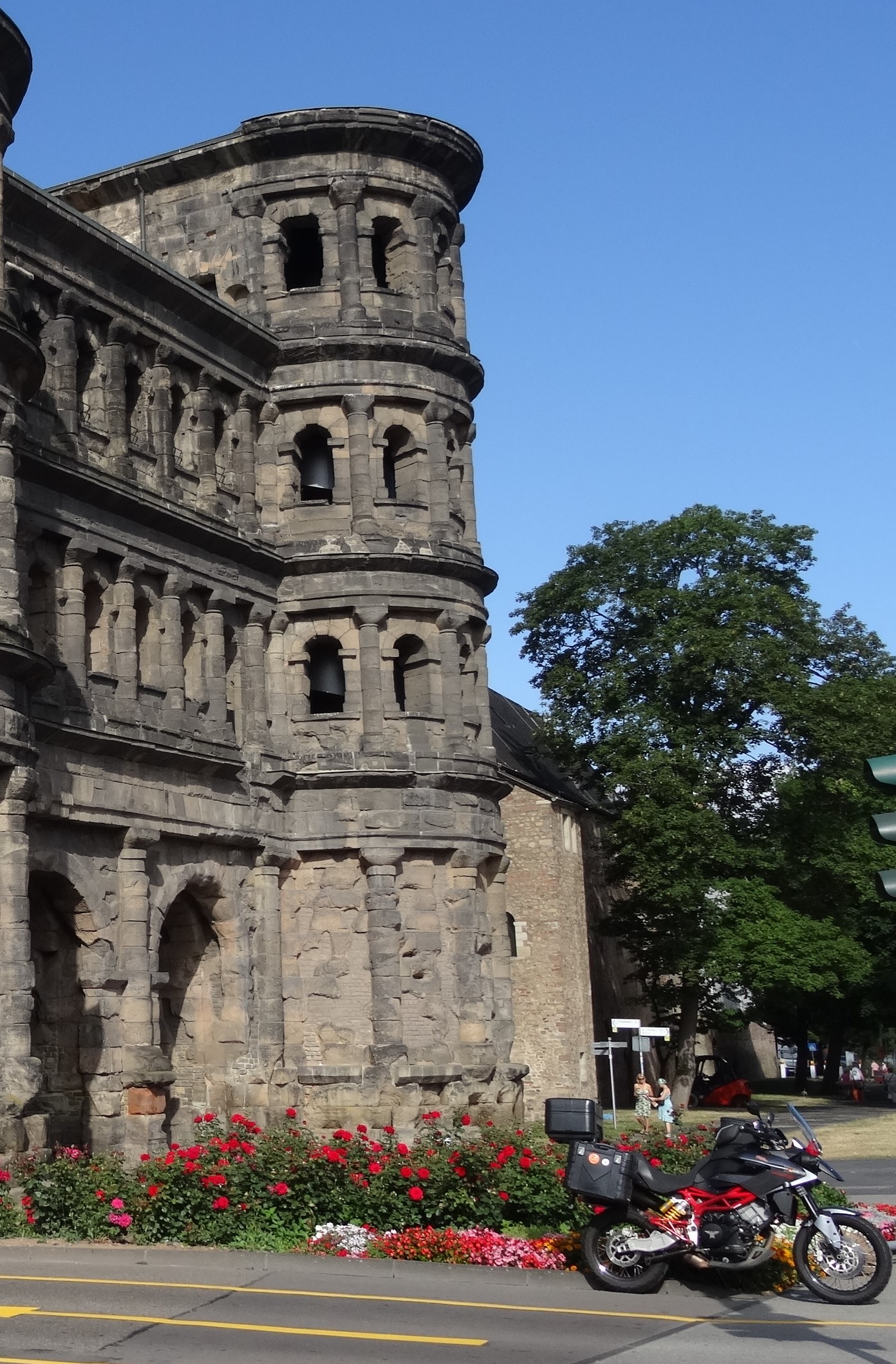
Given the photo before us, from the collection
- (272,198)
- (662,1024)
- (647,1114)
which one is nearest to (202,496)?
(272,198)

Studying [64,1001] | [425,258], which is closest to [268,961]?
[64,1001]

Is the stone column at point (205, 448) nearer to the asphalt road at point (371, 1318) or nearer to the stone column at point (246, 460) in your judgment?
the stone column at point (246, 460)

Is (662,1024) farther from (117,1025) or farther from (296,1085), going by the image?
(117,1025)

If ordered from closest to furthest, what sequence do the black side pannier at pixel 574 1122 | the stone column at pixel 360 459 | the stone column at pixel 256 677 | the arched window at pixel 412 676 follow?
the black side pannier at pixel 574 1122 → the stone column at pixel 256 677 → the arched window at pixel 412 676 → the stone column at pixel 360 459

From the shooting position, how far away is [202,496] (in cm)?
3036

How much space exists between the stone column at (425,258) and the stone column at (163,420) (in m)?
5.48

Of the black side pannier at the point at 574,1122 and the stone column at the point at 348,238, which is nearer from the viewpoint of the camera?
the black side pannier at the point at 574,1122

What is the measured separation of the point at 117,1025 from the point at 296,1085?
4470 mm

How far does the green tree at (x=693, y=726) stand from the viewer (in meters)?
42.2

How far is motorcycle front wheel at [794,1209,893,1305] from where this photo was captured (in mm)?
12648

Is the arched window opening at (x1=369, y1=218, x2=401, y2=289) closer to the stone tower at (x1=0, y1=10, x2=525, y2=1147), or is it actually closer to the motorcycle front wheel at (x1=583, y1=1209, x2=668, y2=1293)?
the stone tower at (x1=0, y1=10, x2=525, y2=1147)

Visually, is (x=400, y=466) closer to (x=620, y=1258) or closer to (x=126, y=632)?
(x=126, y=632)

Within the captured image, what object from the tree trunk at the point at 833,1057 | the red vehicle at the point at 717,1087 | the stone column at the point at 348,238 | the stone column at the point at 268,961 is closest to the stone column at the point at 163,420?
the stone column at the point at 348,238

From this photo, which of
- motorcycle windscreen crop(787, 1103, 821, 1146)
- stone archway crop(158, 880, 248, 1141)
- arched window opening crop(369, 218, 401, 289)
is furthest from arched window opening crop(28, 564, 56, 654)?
motorcycle windscreen crop(787, 1103, 821, 1146)
